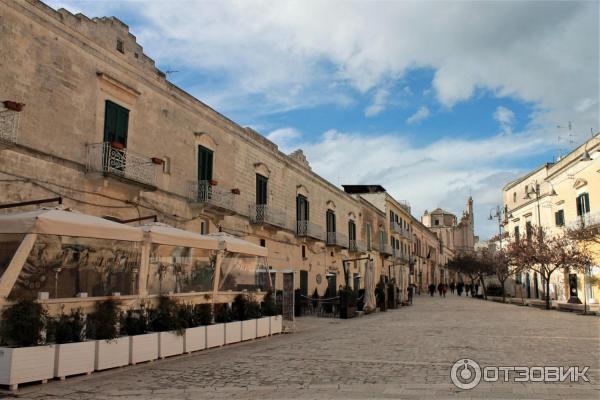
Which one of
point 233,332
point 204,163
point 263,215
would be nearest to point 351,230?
point 263,215

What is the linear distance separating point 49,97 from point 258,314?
715 centimetres

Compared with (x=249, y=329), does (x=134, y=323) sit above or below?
above

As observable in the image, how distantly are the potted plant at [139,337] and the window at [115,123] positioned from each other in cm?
577

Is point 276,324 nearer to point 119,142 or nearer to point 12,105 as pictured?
point 119,142

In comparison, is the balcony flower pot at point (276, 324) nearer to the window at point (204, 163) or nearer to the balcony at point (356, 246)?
the window at point (204, 163)

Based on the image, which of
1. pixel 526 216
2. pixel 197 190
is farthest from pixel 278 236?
pixel 526 216

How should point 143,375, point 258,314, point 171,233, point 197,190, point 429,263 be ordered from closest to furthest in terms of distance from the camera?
point 143,375 < point 171,233 < point 258,314 < point 197,190 < point 429,263

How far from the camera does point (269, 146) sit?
2314cm

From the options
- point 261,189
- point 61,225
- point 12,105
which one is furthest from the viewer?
point 261,189

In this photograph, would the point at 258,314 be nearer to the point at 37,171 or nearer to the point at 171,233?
the point at 171,233

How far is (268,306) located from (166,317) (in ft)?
15.1

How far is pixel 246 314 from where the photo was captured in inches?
504

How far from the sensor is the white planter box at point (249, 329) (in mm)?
12438

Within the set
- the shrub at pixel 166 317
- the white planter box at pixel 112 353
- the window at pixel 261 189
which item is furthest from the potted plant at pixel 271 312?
the window at pixel 261 189
